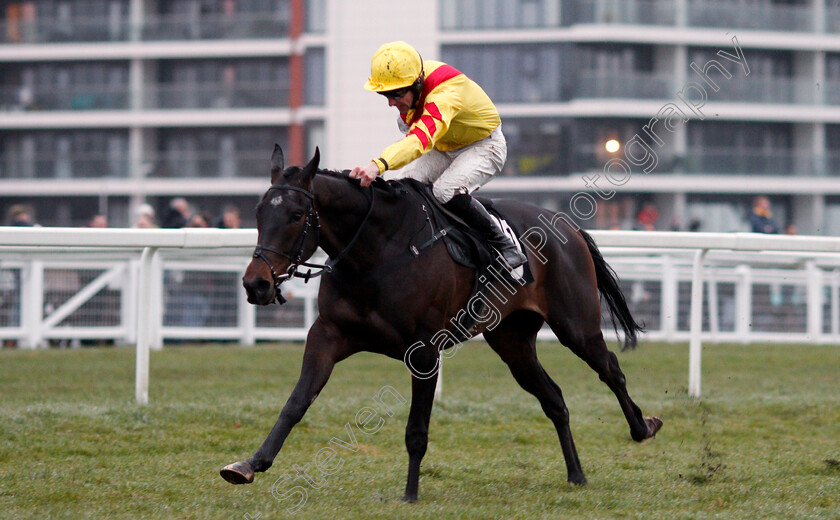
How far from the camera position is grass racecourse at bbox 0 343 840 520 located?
4406 millimetres

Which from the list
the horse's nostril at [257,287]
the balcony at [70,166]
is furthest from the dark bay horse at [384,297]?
the balcony at [70,166]

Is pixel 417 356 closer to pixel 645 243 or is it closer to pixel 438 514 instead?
pixel 438 514

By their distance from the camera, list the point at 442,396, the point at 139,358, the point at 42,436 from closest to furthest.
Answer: the point at 42,436 < the point at 139,358 < the point at 442,396

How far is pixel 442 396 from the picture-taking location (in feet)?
24.9

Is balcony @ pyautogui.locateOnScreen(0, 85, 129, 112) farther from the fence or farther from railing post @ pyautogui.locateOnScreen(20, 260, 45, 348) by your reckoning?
railing post @ pyautogui.locateOnScreen(20, 260, 45, 348)

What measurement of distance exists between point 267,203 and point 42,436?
8.25 ft

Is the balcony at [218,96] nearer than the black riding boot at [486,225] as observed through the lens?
No

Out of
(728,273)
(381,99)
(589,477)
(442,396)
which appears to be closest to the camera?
(589,477)

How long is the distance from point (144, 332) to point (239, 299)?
5.24 metres

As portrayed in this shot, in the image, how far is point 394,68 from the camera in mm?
4617

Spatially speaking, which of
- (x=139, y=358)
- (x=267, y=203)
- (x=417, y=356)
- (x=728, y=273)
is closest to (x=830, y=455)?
(x=417, y=356)

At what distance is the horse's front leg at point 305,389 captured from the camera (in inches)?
158

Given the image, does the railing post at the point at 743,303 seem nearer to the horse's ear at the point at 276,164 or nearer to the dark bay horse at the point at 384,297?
the dark bay horse at the point at 384,297

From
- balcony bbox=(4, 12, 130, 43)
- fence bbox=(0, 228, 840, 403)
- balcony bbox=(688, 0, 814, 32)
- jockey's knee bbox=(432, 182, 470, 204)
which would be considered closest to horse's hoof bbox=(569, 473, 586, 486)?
jockey's knee bbox=(432, 182, 470, 204)
